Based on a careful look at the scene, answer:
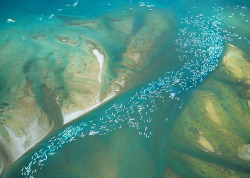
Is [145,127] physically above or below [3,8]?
below

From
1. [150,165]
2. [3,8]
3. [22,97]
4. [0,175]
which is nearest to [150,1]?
[3,8]

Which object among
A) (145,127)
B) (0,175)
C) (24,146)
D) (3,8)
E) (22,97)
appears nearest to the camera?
(0,175)

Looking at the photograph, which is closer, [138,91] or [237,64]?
[138,91]

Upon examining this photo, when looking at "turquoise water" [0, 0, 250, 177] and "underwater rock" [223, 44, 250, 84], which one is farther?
"underwater rock" [223, 44, 250, 84]

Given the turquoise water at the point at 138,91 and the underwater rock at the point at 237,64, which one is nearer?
the turquoise water at the point at 138,91

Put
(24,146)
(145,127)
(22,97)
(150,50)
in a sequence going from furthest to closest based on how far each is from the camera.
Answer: (150,50) → (22,97) → (145,127) → (24,146)

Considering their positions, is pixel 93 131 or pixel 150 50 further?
pixel 150 50

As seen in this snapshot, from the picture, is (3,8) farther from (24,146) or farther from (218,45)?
(218,45)
